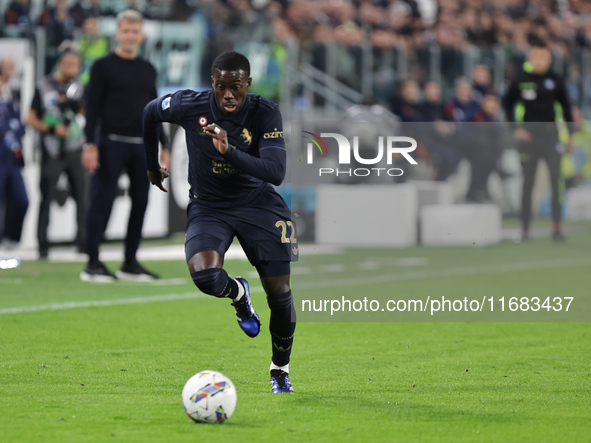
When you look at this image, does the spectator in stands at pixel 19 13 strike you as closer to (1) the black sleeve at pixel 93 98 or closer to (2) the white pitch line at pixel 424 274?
(1) the black sleeve at pixel 93 98

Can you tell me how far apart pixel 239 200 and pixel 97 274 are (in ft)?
15.2

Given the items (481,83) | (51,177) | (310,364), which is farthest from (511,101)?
(310,364)

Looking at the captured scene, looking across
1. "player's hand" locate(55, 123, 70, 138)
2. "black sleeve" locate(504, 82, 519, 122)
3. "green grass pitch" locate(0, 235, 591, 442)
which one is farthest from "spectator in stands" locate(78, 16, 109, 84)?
"black sleeve" locate(504, 82, 519, 122)

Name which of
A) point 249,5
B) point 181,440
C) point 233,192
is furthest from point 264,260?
point 249,5

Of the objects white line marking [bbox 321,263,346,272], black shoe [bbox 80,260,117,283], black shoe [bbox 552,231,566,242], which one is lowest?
black shoe [bbox 552,231,566,242]

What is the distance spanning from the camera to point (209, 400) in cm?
442

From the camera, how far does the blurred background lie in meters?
10.4

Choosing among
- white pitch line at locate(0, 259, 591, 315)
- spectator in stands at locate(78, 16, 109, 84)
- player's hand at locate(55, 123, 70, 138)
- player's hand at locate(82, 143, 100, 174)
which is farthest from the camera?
spectator in stands at locate(78, 16, 109, 84)

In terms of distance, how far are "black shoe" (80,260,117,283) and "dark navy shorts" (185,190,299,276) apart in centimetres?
446

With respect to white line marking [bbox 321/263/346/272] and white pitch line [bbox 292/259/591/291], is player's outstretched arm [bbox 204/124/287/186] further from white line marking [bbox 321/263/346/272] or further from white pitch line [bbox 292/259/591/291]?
white line marking [bbox 321/263/346/272]

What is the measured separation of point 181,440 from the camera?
13.5 ft

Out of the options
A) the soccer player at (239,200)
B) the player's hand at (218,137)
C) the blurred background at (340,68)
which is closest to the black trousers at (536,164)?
the blurred background at (340,68)

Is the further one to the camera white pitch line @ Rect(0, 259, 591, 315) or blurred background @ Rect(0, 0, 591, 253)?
blurred background @ Rect(0, 0, 591, 253)

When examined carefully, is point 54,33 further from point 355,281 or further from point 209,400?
point 209,400
